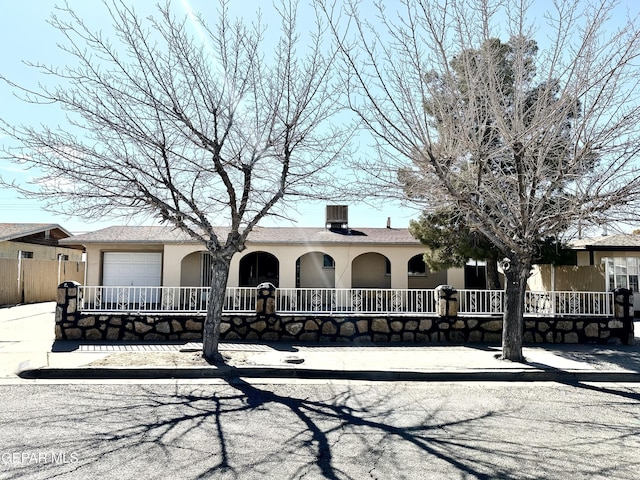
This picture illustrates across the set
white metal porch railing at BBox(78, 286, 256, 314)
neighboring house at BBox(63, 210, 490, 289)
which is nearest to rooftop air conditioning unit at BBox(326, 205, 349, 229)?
neighboring house at BBox(63, 210, 490, 289)

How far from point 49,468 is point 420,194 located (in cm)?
685

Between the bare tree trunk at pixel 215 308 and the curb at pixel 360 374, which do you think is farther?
the bare tree trunk at pixel 215 308

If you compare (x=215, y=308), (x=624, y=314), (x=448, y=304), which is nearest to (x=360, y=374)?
(x=215, y=308)

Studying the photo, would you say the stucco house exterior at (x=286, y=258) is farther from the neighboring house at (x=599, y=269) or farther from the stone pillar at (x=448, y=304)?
the stone pillar at (x=448, y=304)

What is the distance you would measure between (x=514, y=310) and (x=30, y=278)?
19648 mm

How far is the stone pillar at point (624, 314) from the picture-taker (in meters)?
9.92

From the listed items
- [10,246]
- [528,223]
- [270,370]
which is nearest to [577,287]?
[528,223]

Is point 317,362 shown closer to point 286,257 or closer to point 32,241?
point 286,257

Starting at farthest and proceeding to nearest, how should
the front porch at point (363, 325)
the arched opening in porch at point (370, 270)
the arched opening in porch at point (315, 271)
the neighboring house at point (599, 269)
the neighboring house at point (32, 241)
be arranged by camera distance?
the neighboring house at point (32, 241)
the arched opening in porch at point (370, 270)
the arched opening in porch at point (315, 271)
the neighboring house at point (599, 269)
the front porch at point (363, 325)

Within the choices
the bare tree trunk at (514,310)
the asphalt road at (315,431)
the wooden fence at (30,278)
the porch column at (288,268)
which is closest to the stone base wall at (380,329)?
the bare tree trunk at (514,310)

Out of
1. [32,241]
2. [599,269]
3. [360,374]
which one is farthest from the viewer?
[32,241]

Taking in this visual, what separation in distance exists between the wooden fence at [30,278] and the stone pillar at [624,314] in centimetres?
2089

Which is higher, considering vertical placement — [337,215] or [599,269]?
[337,215]

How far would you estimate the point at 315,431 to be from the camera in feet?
15.2
